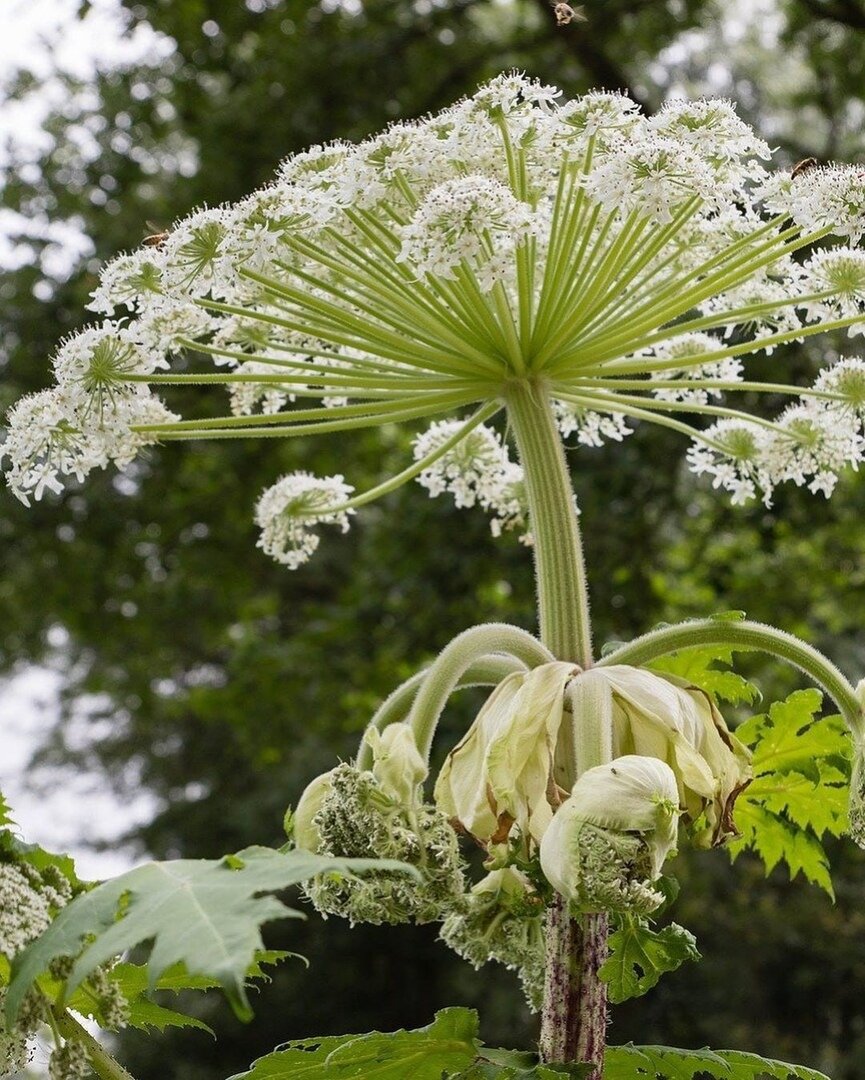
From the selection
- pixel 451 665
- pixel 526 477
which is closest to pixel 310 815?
pixel 451 665

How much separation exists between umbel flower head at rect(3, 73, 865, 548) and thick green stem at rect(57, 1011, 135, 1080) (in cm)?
76

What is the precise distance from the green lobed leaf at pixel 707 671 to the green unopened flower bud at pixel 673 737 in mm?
272

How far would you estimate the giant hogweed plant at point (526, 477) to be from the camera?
168cm

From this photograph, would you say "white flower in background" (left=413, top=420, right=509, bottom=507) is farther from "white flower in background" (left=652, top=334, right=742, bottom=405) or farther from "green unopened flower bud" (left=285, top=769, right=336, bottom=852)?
"green unopened flower bud" (left=285, top=769, right=336, bottom=852)

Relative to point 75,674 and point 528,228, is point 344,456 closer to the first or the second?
point 75,674

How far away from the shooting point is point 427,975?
49.4ft

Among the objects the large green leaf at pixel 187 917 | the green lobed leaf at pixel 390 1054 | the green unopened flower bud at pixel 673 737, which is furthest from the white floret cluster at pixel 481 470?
the large green leaf at pixel 187 917

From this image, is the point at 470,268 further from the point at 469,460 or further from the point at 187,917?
the point at 187,917

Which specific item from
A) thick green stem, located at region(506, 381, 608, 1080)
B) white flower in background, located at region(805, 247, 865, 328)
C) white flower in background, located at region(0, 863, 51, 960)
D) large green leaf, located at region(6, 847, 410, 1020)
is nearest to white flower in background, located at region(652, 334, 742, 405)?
white flower in background, located at region(805, 247, 865, 328)

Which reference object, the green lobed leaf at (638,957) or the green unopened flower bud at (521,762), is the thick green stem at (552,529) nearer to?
the green unopened flower bud at (521,762)

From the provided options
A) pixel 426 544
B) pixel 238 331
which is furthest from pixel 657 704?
pixel 426 544

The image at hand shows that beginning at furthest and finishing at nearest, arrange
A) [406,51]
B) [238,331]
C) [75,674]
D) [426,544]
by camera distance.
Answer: [75,674] < [406,51] < [426,544] < [238,331]

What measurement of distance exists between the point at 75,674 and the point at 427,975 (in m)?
8.31

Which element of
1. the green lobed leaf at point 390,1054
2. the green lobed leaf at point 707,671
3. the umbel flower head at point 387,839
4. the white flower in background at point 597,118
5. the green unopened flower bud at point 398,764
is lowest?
the green lobed leaf at point 390,1054
